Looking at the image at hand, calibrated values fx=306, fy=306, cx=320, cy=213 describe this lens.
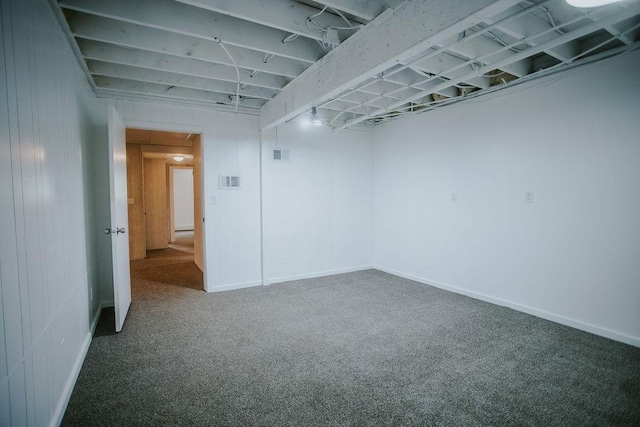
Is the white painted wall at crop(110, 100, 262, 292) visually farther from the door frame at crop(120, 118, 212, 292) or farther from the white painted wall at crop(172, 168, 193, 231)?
the white painted wall at crop(172, 168, 193, 231)

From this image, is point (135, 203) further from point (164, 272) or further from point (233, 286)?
point (233, 286)

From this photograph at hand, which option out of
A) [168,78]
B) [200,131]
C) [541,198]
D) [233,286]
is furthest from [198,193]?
[541,198]

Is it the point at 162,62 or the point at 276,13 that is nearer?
the point at 276,13

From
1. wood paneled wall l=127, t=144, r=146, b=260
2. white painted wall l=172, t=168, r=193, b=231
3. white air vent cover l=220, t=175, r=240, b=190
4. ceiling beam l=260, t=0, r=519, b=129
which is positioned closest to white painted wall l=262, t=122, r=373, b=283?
white air vent cover l=220, t=175, r=240, b=190

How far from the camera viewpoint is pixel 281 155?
4.73 metres

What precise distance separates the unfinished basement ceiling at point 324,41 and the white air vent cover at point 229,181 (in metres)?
1.18

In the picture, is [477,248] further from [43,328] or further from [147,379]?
[43,328]

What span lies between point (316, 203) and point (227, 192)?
144 cm

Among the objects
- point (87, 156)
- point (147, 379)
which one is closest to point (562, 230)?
point (147, 379)

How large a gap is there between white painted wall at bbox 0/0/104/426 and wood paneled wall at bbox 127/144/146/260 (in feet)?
14.3

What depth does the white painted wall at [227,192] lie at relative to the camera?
163 inches

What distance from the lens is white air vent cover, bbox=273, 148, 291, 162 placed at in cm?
468

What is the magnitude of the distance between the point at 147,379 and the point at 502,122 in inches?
171

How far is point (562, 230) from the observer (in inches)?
124
